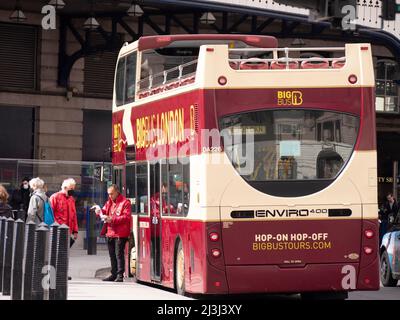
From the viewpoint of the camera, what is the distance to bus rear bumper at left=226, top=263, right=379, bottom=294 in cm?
1666

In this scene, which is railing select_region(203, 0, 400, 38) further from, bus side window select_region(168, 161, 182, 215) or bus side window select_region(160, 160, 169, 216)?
bus side window select_region(168, 161, 182, 215)

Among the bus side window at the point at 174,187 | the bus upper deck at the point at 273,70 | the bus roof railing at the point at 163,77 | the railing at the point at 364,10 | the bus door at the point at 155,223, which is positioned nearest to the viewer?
the bus upper deck at the point at 273,70

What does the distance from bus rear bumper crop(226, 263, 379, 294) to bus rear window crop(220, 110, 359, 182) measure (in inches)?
46.9

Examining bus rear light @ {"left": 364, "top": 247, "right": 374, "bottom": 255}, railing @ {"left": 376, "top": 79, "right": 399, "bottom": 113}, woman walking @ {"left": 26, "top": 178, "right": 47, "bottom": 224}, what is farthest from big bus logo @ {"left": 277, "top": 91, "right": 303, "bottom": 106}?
railing @ {"left": 376, "top": 79, "right": 399, "bottom": 113}

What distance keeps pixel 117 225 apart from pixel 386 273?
5.01 m

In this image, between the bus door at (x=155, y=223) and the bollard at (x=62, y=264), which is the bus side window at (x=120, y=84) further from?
the bollard at (x=62, y=264)

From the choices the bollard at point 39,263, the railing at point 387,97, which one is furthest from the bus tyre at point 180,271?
the railing at point 387,97

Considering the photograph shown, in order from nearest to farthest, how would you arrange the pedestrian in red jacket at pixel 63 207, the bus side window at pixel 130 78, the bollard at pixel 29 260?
the bollard at pixel 29 260 < the pedestrian in red jacket at pixel 63 207 < the bus side window at pixel 130 78

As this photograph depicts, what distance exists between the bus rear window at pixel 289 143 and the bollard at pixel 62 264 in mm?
3304

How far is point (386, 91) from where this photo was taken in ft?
168

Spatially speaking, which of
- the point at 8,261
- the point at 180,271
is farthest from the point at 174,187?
the point at 8,261

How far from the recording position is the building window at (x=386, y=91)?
5047cm

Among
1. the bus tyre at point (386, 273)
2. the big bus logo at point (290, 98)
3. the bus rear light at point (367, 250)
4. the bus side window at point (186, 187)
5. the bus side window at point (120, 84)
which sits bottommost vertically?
the bus tyre at point (386, 273)

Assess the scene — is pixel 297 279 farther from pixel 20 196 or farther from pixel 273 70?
pixel 20 196
